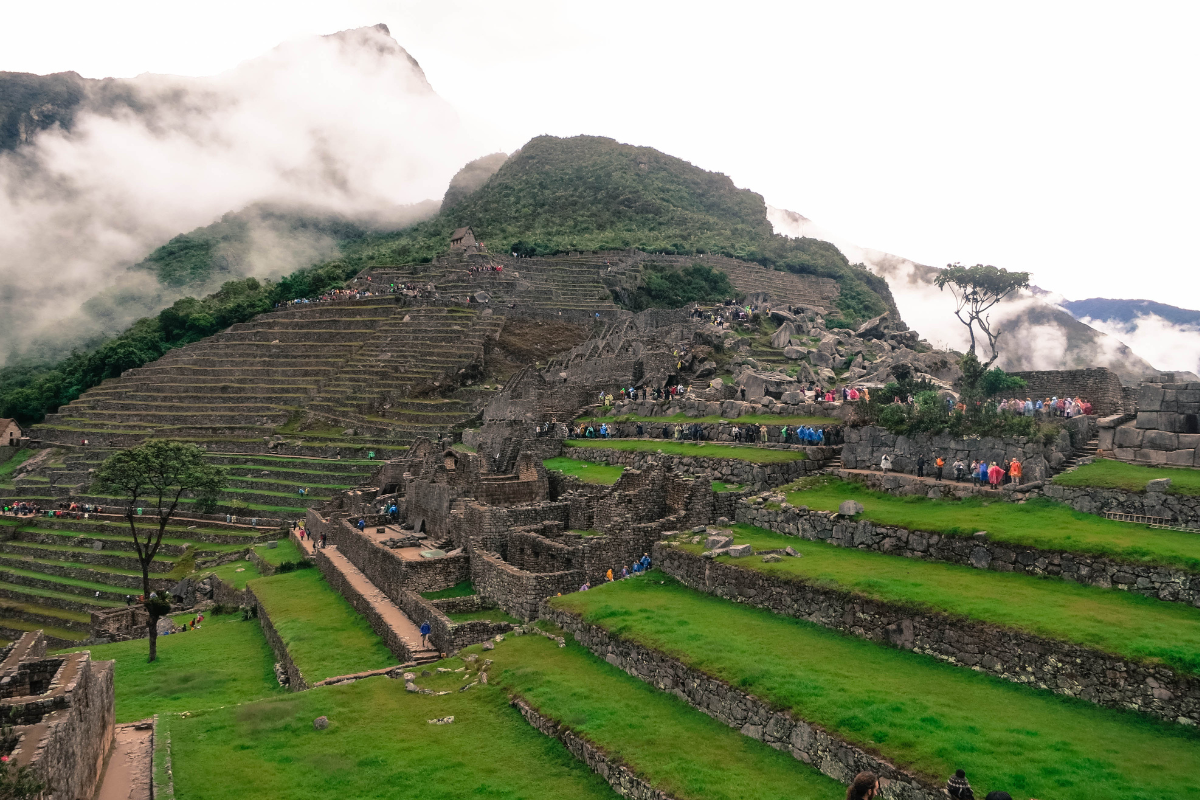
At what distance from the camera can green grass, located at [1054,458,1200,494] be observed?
14.1 meters

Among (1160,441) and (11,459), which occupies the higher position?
(1160,441)

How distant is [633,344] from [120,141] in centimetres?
14752

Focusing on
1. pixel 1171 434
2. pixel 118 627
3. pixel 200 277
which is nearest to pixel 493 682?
pixel 1171 434

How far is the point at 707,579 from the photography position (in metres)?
16.2

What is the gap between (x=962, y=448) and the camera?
18453 millimetres

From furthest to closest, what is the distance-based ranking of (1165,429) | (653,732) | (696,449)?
(696,449) < (1165,429) < (653,732)

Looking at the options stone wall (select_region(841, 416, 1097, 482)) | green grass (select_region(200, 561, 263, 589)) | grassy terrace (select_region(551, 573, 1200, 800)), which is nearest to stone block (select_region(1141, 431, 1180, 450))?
stone wall (select_region(841, 416, 1097, 482))

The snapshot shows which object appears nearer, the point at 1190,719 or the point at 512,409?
the point at 1190,719

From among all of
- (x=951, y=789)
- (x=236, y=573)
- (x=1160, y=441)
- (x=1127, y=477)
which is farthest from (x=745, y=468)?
(x=236, y=573)

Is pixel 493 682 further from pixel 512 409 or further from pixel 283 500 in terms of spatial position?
pixel 283 500

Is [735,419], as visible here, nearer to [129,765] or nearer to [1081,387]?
[1081,387]

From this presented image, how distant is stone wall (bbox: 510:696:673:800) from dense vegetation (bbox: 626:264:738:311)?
58.3 meters

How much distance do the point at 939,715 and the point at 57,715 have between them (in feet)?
37.5

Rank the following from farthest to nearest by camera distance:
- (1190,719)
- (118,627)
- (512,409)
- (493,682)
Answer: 1. (512,409)
2. (118,627)
3. (493,682)
4. (1190,719)
